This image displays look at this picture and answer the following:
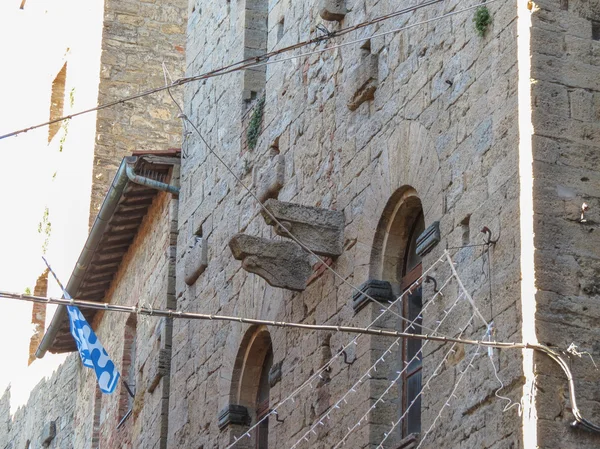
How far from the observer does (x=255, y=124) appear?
1180cm

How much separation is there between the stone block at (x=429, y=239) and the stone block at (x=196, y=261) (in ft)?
14.9

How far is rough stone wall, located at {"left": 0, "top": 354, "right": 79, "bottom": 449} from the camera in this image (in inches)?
730

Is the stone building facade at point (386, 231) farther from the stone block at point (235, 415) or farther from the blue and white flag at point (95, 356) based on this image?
the blue and white flag at point (95, 356)

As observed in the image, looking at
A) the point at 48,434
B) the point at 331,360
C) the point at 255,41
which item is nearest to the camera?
the point at 331,360

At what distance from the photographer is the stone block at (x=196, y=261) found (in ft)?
41.0

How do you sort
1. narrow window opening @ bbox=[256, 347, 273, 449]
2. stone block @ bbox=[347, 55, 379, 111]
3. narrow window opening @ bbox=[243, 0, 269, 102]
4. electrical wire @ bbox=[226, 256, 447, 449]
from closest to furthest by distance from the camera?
electrical wire @ bbox=[226, 256, 447, 449], stone block @ bbox=[347, 55, 379, 111], narrow window opening @ bbox=[256, 347, 273, 449], narrow window opening @ bbox=[243, 0, 269, 102]

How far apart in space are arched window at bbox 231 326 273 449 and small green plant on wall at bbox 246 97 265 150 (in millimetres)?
1696

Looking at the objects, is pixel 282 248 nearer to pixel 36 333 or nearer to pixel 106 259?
pixel 106 259

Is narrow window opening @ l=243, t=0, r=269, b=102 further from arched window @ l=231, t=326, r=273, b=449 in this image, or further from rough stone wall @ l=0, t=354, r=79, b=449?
rough stone wall @ l=0, t=354, r=79, b=449

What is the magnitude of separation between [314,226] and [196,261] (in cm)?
332

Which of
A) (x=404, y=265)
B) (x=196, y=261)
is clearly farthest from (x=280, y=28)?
(x=404, y=265)

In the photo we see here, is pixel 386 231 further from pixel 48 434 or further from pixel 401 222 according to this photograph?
pixel 48 434

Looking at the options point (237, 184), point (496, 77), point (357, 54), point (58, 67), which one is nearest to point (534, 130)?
point (496, 77)

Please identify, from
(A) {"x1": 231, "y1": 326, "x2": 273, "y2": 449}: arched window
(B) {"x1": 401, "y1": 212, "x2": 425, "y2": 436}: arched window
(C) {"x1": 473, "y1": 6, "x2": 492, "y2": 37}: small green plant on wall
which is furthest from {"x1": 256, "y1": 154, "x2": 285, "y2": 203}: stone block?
(C) {"x1": 473, "y1": 6, "x2": 492, "y2": 37}: small green plant on wall
